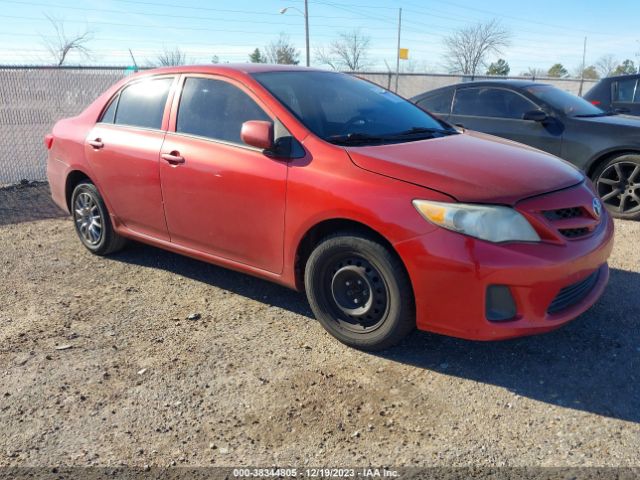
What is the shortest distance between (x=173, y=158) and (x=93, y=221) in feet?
4.91

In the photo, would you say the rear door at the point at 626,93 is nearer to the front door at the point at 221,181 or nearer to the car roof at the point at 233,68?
the car roof at the point at 233,68

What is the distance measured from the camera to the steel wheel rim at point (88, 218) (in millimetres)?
4856

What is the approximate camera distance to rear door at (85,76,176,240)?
162 inches

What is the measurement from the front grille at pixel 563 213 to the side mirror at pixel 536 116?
11.3 feet

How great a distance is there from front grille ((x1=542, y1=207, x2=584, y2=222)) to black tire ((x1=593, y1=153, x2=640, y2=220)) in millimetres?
3126

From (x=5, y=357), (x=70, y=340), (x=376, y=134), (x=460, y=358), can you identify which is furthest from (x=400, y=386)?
(x=5, y=357)

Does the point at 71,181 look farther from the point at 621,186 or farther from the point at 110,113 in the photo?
the point at 621,186

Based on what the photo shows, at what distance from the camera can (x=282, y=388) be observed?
292 centimetres

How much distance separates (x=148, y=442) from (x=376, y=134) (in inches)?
89.0

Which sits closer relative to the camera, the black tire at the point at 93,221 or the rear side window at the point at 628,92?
the black tire at the point at 93,221

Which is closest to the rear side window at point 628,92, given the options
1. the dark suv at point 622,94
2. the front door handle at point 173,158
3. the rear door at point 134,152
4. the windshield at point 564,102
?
the dark suv at point 622,94

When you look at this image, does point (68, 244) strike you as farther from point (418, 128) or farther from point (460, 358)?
point (460, 358)

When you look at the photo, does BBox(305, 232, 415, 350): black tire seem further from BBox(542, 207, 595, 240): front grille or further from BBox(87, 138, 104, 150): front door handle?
BBox(87, 138, 104, 150): front door handle

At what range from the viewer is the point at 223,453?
95.7 inches
